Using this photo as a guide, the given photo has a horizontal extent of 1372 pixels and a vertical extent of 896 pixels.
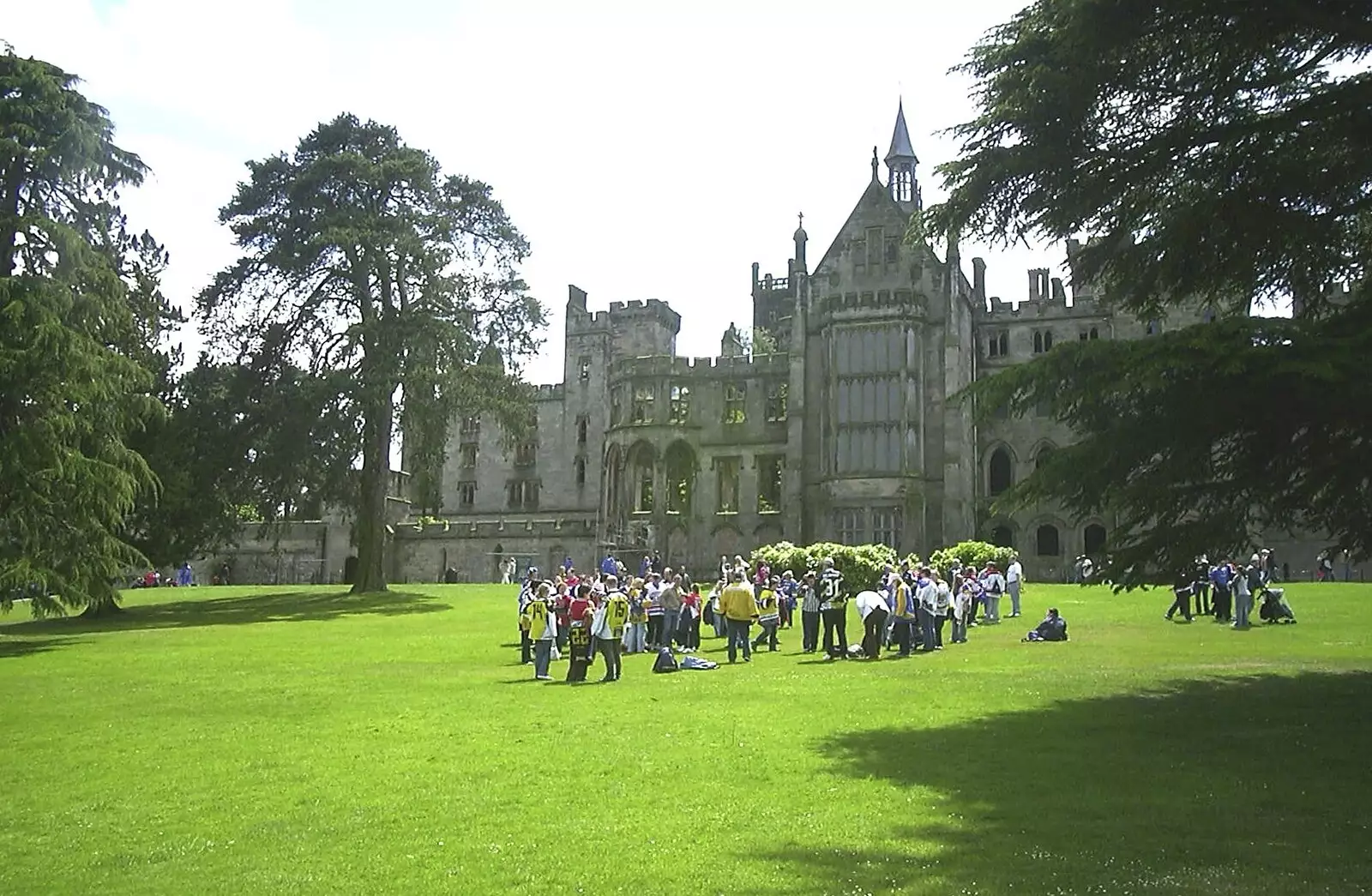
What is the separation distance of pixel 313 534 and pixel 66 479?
37.5 m

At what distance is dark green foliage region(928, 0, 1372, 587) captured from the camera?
12641mm

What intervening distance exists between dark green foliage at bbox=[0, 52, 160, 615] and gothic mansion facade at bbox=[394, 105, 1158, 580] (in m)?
29.9

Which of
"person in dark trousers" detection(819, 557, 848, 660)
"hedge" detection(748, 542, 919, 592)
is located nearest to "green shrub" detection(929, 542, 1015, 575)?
"hedge" detection(748, 542, 919, 592)

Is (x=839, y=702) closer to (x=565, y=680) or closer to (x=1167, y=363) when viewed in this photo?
(x=565, y=680)

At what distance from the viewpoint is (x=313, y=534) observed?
61.2 metres

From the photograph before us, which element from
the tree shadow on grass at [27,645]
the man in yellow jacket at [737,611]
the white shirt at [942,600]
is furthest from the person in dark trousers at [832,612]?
the tree shadow on grass at [27,645]

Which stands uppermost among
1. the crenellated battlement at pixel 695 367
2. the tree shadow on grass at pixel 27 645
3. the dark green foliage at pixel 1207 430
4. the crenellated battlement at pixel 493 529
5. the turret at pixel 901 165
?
the turret at pixel 901 165

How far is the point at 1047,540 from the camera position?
5262 cm

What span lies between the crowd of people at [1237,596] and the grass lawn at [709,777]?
307 centimetres

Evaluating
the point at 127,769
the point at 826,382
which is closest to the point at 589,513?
the point at 826,382

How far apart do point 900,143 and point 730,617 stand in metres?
55.1

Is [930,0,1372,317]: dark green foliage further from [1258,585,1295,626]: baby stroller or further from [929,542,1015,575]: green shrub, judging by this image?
[929,542,1015,575]: green shrub

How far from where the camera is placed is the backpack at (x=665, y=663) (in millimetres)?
20469

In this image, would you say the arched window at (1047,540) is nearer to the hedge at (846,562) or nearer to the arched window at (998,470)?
the arched window at (998,470)
